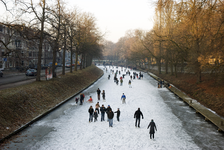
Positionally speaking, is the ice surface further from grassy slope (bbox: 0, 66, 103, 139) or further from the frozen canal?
grassy slope (bbox: 0, 66, 103, 139)

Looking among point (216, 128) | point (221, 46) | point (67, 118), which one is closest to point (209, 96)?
point (221, 46)

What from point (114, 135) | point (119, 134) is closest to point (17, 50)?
point (114, 135)

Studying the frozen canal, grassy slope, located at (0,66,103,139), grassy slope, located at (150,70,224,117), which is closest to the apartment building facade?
grassy slope, located at (0,66,103,139)

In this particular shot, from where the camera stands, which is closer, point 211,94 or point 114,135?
point 114,135

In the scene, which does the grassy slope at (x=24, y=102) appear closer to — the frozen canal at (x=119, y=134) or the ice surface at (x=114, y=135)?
the frozen canal at (x=119, y=134)

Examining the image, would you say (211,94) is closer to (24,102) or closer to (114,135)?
(114,135)

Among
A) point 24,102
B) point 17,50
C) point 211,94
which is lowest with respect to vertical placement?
point 24,102

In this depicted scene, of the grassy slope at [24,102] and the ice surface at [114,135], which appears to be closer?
the ice surface at [114,135]

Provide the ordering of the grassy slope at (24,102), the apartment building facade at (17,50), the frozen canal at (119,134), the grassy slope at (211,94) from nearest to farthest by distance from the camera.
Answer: the frozen canal at (119,134)
the apartment building facade at (17,50)
the grassy slope at (24,102)
the grassy slope at (211,94)

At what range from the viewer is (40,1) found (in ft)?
74.4

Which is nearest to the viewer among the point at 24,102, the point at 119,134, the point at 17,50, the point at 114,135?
the point at 114,135

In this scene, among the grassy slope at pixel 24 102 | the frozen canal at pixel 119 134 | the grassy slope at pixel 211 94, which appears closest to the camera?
the frozen canal at pixel 119 134

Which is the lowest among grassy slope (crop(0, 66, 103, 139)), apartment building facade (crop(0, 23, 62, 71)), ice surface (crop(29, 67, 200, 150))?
ice surface (crop(29, 67, 200, 150))

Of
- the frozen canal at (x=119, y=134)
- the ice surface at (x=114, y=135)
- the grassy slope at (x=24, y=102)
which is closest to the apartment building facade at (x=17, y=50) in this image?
the grassy slope at (x=24, y=102)
